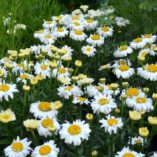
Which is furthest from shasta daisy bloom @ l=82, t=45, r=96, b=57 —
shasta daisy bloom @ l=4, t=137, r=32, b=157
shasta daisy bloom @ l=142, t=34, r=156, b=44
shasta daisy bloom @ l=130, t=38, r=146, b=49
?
shasta daisy bloom @ l=4, t=137, r=32, b=157

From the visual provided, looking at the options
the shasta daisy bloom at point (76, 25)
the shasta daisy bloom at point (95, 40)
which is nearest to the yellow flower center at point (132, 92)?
the shasta daisy bloom at point (95, 40)

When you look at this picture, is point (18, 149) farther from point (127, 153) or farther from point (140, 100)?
point (140, 100)

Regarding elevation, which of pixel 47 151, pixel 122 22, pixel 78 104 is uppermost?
pixel 122 22

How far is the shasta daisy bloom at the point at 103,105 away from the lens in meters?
2.64

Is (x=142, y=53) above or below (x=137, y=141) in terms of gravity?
above

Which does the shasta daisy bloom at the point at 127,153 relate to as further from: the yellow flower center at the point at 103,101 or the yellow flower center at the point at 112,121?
the yellow flower center at the point at 103,101

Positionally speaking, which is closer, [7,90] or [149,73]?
[7,90]

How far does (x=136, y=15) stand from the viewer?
404 centimetres

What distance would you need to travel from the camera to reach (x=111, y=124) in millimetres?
2484

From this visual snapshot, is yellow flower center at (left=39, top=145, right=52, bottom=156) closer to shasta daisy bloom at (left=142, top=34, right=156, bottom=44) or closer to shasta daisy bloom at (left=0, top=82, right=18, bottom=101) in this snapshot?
shasta daisy bloom at (left=0, top=82, right=18, bottom=101)

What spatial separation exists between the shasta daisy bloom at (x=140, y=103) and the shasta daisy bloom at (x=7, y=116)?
0.71 metres

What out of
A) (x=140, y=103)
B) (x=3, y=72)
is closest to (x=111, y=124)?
(x=140, y=103)

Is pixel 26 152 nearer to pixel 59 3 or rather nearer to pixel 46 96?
pixel 46 96

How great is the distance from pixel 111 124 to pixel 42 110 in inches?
16.9
